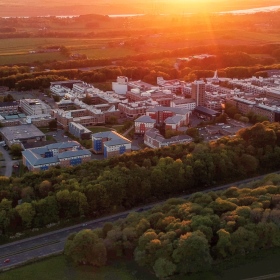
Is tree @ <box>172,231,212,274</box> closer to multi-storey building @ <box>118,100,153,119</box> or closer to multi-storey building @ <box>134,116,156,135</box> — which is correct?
multi-storey building @ <box>134,116,156,135</box>

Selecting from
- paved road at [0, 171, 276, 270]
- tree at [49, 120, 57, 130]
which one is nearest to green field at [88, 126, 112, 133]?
tree at [49, 120, 57, 130]

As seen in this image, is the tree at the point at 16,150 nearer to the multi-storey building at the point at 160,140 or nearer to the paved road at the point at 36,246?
the multi-storey building at the point at 160,140

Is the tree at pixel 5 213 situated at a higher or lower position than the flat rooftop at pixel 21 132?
higher

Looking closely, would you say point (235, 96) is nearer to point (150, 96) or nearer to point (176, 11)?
point (150, 96)

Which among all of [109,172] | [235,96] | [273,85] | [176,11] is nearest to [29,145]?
[109,172]

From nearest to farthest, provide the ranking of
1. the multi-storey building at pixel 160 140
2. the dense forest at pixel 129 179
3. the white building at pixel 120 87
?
1. the dense forest at pixel 129 179
2. the multi-storey building at pixel 160 140
3. the white building at pixel 120 87

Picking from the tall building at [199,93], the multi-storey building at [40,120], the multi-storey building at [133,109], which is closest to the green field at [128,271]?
the multi-storey building at [40,120]

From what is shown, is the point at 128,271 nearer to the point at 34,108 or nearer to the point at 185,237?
the point at 185,237
